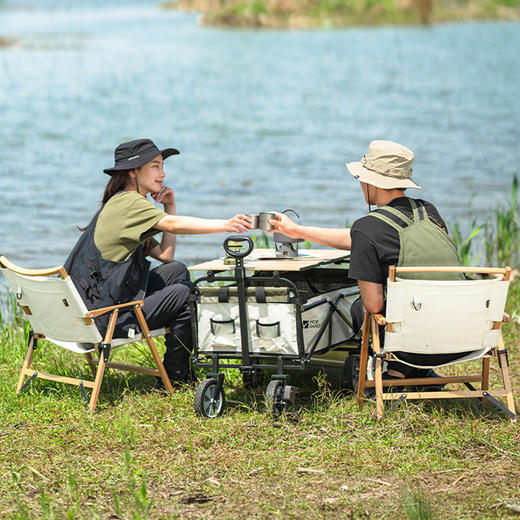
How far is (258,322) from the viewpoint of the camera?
4.39 m

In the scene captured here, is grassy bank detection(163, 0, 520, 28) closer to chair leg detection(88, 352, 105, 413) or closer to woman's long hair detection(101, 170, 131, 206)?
woman's long hair detection(101, 170, 131, 206)

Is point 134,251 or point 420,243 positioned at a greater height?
point 420,243

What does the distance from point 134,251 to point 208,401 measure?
858 millimetres

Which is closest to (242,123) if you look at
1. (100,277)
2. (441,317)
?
(100,277)

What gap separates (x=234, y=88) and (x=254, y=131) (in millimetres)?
6481

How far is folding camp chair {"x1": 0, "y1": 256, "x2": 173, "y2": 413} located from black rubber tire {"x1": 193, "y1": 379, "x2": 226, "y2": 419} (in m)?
0.40

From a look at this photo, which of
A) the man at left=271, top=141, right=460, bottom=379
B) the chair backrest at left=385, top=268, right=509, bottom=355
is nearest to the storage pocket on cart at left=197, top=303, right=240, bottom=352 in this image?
the man at left=271, top=141, right=460, bottom=379

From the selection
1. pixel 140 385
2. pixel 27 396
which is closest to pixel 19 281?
pixel 27 396

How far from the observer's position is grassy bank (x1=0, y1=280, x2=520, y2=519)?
346 cm

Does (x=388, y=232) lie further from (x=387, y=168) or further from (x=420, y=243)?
(x=387, y=168)

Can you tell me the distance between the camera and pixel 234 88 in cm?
2388

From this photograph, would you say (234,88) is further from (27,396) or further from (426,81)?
(27,396)

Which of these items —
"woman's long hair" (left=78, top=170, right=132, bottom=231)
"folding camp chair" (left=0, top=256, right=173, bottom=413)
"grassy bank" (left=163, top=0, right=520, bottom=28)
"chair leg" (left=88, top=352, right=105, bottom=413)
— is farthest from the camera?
"grassy bank" (left=163, top=0, right=520, bottom=28)

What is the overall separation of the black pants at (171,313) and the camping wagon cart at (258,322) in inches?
9.2
